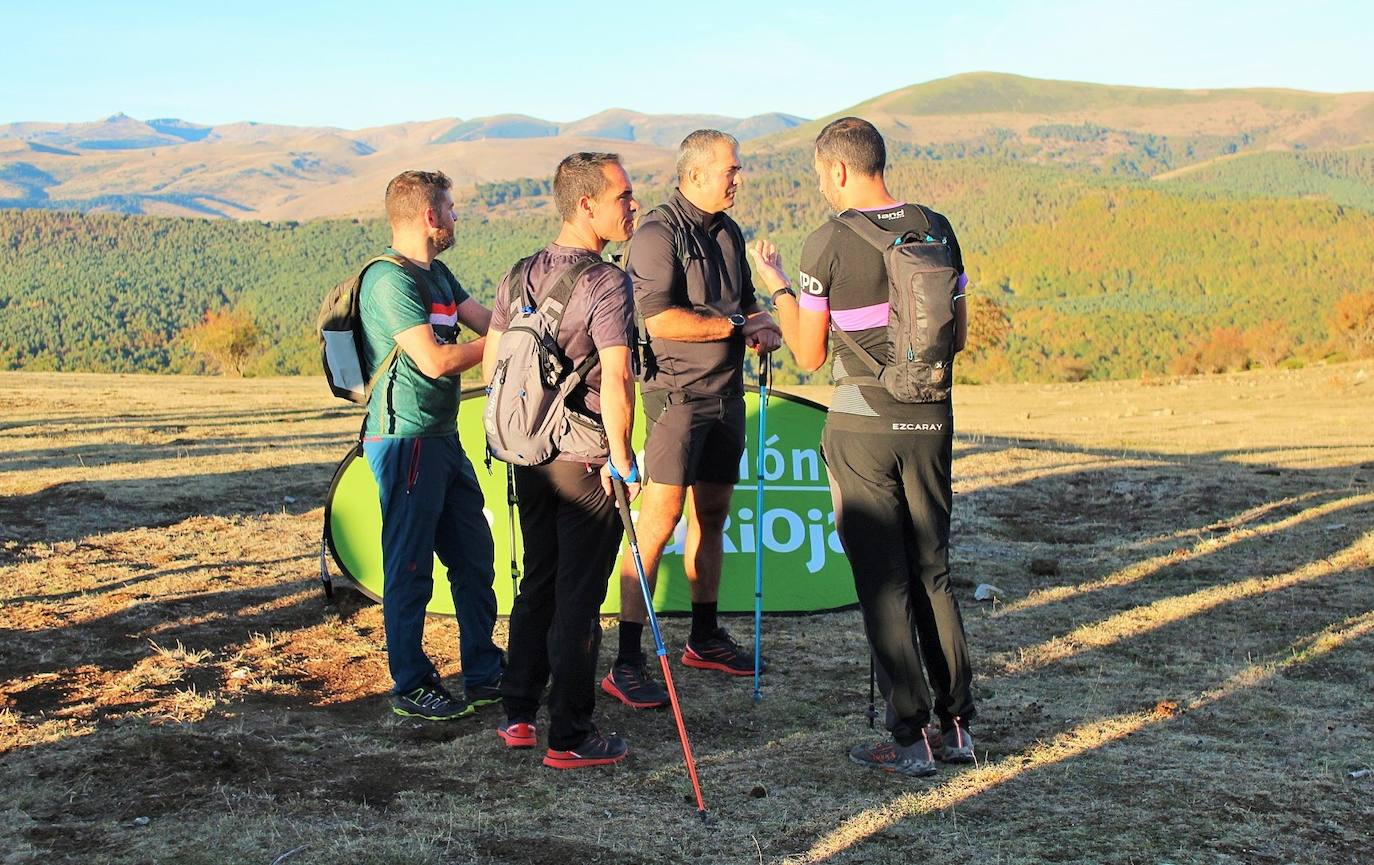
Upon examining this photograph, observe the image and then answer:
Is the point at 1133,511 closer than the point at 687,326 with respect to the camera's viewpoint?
No

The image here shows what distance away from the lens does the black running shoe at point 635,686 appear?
215 inches

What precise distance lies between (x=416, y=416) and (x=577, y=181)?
4.23 feet

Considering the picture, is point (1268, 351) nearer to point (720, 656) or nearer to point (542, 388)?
point (720, 656)

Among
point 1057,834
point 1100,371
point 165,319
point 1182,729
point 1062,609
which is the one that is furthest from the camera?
point 165,319

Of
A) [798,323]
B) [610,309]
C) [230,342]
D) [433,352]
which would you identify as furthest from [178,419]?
[230,342]

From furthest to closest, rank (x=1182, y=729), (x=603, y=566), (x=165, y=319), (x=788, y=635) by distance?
(x=165, y=319) < (x=788, y=635) < (x=1182, y=729) < (x=603, y=566)

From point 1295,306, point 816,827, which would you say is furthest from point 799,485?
point 1295,306

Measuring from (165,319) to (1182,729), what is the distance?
5883 inches

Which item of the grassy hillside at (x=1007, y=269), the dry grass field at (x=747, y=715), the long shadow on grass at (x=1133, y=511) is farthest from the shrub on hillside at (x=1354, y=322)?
the grassy hillside at (x=1007, y=269)

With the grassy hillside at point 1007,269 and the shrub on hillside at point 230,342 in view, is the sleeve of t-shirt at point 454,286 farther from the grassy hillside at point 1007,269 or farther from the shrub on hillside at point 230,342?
the grassy hillside at point 1007,269

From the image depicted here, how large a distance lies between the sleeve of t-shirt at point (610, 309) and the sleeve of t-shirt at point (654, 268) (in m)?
0.88

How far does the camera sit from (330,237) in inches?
7559

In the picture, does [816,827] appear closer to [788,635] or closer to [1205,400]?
[788,635]

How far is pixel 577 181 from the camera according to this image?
4492 mm
